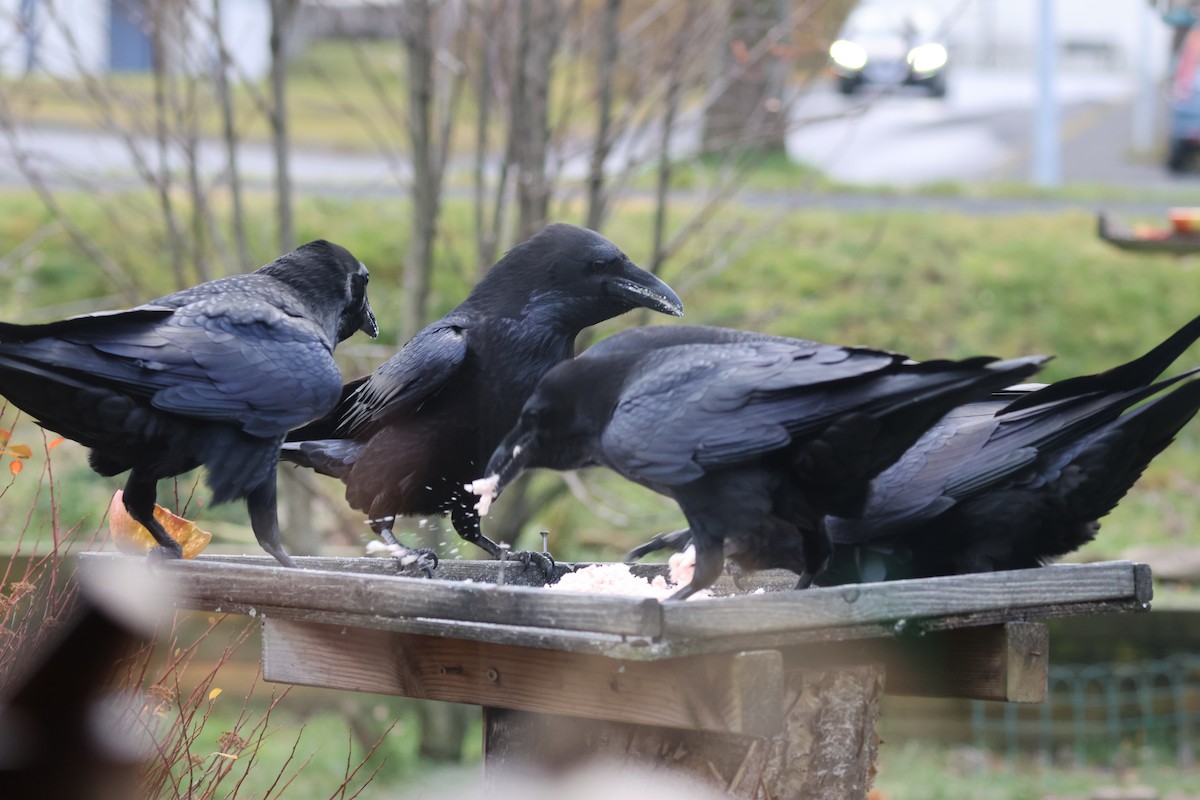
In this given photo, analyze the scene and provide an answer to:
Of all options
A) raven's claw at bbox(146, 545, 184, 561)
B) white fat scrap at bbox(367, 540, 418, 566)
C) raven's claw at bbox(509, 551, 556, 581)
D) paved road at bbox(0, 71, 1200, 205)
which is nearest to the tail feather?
raven's claw at bbox(509, 551, 556, 581)

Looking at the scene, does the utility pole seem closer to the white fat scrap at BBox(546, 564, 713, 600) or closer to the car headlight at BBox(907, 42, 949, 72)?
the car headlight at BBox(907, 42, 949, 72)

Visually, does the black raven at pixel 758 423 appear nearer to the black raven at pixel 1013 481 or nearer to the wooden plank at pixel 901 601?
the wooden plank at pixel 901 601

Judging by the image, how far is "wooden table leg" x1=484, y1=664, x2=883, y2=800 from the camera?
9.20 ft

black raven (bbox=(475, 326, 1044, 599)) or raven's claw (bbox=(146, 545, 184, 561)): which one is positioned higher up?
black raven (bbox=(475, 326, 1044, 599))

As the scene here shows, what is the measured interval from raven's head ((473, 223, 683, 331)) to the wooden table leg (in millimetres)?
1021

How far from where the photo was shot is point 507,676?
110 inches

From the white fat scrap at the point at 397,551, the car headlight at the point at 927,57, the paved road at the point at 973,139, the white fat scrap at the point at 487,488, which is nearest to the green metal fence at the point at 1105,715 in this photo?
the car headlight at the point at 927,57

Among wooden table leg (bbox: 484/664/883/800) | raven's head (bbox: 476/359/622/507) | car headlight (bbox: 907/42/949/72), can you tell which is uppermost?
car headlight (bbox: 907/42/949/72)

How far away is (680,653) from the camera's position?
2299 mm

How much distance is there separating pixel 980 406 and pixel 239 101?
57.1 feet

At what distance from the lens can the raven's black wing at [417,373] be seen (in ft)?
11.3

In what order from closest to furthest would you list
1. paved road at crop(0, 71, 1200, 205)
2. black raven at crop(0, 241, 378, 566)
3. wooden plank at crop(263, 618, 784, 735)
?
wooden plank at crop(263, 618, 784, 735)
black raven at crop(0, 241, 378, 566)
paved road at crop(0, 71, 1200, 205)

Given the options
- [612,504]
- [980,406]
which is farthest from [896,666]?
[612,504]

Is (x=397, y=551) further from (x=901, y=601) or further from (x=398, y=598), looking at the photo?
(x=901, y=601)
